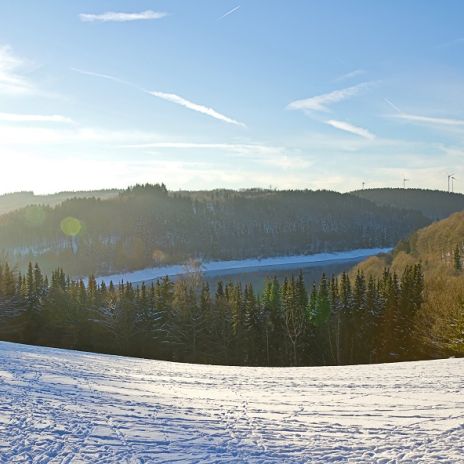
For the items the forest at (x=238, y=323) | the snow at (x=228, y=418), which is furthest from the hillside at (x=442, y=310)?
the snow at (x=228, y=418)

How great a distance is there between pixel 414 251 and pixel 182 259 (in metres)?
87.8

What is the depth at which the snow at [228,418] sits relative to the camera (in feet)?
35.0

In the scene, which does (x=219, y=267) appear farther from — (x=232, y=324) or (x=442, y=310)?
(x=442, y=310)

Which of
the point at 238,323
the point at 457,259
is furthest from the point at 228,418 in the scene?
the point at 457,259

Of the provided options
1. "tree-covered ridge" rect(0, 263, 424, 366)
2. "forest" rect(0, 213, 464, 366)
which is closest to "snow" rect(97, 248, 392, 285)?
"forest" rect(0, 213, 464, 366)

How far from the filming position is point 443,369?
2180cm

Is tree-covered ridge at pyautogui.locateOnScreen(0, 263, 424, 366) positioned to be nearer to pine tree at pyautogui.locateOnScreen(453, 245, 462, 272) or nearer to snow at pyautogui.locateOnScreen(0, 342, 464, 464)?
snow at pyautogui.locateOnScreen(0, 342, 464, 464)

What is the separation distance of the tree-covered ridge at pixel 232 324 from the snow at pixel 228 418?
3099cm

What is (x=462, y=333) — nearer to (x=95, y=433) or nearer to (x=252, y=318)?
(x=252, y=318)

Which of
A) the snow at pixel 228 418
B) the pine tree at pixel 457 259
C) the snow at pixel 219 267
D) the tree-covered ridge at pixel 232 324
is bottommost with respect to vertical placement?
the snow at pixel 219 267

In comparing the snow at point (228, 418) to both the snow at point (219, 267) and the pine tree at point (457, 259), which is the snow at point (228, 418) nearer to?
the pine tree at point (457, 259)

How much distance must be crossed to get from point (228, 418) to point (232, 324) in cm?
4036

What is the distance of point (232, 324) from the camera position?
176 ft

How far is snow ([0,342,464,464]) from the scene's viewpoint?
35.0 ft
